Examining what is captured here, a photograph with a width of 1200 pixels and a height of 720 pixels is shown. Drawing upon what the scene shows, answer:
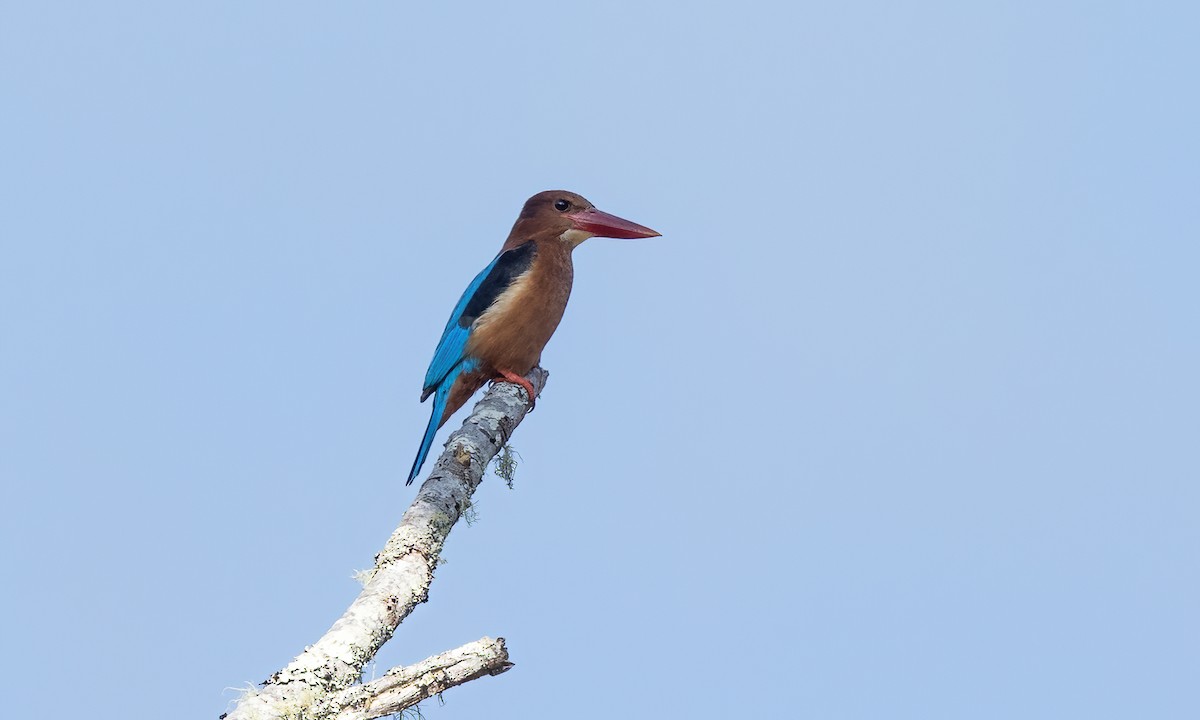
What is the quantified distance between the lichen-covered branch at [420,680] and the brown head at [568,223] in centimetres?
365

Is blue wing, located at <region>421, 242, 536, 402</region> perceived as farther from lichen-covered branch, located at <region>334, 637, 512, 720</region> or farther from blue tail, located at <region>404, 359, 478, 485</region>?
lichen-covered branch, located at <region>334, 637, 512, 720</region>

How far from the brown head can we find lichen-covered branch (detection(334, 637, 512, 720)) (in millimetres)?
3654

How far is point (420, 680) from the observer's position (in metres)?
2.34

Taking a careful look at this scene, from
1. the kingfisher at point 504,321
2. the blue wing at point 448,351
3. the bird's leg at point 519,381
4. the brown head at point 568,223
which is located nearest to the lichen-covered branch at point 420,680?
the kingfisher at point 504,321

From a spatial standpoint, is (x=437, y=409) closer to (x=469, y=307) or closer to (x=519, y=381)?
(x=519, y=381)

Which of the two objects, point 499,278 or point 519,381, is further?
point 499,278

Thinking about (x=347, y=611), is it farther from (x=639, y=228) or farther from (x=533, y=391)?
(x=639, y=228)

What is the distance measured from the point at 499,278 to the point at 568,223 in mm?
639

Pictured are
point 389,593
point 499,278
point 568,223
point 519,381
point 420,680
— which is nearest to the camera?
point 420,680

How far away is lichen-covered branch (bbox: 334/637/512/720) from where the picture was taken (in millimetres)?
2338

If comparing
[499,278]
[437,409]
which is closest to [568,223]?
[499,278]

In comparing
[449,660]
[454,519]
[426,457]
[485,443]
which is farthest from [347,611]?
[426,457]

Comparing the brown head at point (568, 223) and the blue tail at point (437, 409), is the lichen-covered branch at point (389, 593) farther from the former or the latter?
the brown head at point (568, 223)

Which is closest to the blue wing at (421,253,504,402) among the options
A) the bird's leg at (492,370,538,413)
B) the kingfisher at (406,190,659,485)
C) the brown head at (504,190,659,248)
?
the kingfisher at (406,190,659,485)
